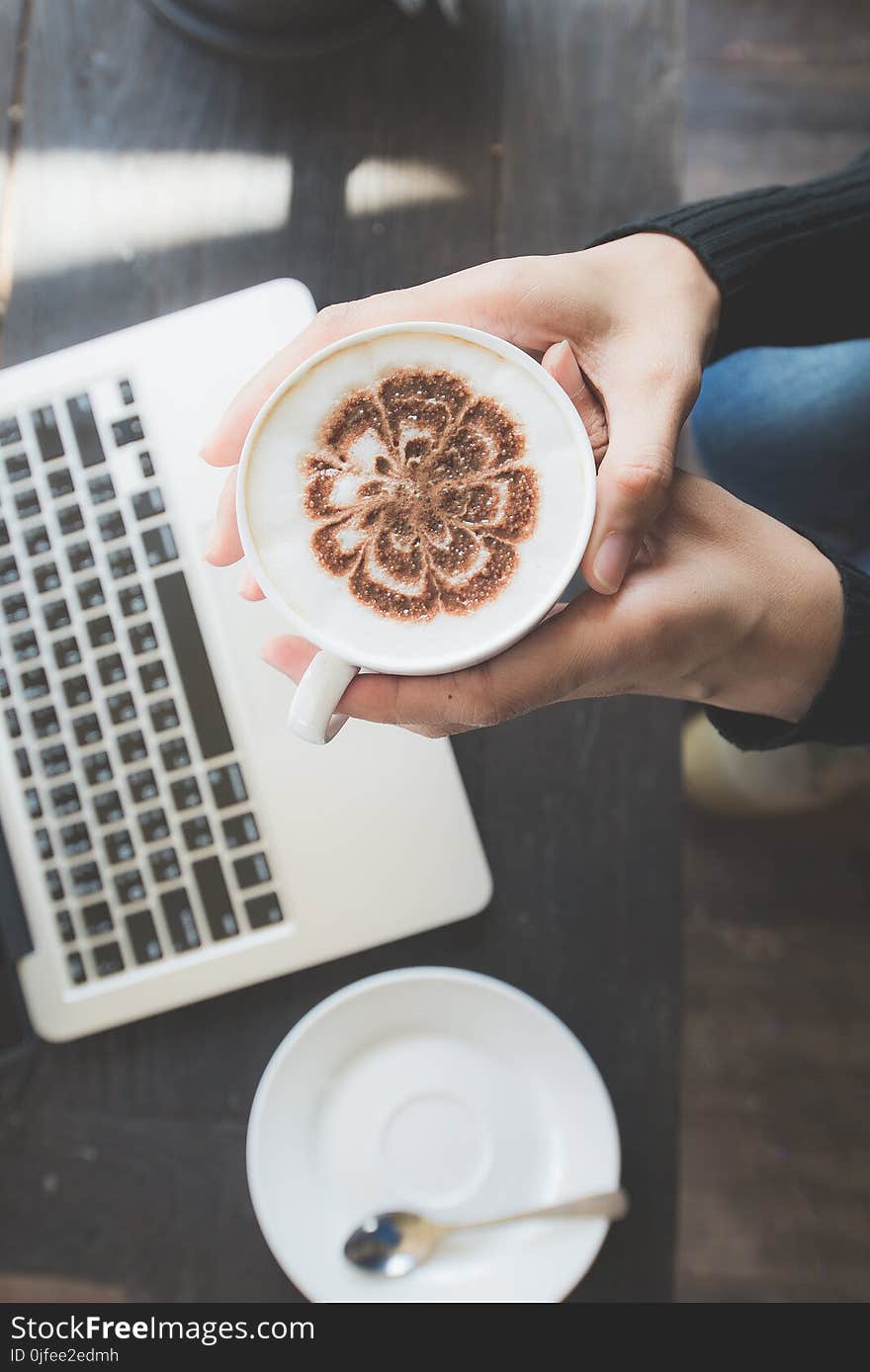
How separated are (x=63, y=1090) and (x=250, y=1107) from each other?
147mm

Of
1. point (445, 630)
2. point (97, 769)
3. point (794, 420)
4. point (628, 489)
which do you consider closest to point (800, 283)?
point (794, 420)

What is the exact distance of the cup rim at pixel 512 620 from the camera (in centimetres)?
47

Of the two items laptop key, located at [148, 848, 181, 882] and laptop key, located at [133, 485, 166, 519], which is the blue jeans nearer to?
laptop key, located at [133, 485, 166, 519]

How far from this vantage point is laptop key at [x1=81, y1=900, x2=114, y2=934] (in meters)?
0.67

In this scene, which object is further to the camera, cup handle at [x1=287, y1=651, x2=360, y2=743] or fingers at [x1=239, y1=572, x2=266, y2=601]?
fingers at [x1=239, y1=572, x2=266, y2=601]

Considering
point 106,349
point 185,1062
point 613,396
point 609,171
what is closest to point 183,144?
point 106,349

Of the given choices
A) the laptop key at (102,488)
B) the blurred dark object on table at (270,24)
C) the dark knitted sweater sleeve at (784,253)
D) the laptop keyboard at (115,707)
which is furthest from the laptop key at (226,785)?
the blurred dark object on table at (270,24)

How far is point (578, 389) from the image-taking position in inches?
22.2

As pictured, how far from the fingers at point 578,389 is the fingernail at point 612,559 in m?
0.08

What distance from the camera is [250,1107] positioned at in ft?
2.44

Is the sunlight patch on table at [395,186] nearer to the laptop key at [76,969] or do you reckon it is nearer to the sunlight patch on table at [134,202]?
the sunlight patch on table at [134,202]

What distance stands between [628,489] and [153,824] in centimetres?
41

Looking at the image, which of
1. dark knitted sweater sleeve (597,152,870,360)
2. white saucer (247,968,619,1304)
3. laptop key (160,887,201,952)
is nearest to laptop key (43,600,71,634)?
laptop key (160,887,201,952)

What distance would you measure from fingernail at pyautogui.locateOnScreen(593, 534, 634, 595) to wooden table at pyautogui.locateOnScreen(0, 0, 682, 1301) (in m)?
0.25
